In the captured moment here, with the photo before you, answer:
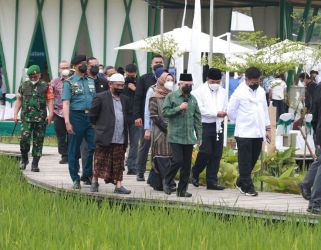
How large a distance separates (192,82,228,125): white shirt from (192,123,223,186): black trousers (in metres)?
0.10

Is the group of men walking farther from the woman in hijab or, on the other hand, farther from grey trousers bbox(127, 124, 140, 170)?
grey trousers bbox(127, 124, 140, 170)

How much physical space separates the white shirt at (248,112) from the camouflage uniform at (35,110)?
143 inches

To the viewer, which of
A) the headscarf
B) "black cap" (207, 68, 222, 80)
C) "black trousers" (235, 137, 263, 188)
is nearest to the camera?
"black trousers" (235, 137, 263, 188)

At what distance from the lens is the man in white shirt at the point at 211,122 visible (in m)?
14.3

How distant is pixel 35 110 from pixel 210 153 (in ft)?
10.0

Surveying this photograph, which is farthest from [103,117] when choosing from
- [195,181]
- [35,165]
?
[35,165]

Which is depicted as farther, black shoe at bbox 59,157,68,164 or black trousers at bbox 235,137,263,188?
black shoe at bbox 59,157,68,164

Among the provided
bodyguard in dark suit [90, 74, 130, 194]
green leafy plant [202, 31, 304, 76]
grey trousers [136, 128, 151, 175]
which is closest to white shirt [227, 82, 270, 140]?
bodyguard in dark suit [90, 74, 130, 194]

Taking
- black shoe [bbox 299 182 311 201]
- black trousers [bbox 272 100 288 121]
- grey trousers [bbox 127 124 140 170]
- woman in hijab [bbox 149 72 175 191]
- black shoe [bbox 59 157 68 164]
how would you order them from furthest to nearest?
black trousers [bbox 272 100 288 121], black shoe [bbox 59 157 68 164], grey trousers [bbox 127 124 140 170], woman in hijab [bbox 149 72 175 191], black shoe [bbox 299 182 311 201]

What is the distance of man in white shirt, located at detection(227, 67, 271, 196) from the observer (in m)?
13.5

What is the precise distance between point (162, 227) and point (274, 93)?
1878cm

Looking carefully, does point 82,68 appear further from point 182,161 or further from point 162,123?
point 182,161

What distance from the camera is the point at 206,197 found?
1317 cm

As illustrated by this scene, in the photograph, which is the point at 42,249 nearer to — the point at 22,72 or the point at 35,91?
the point at 35,91
